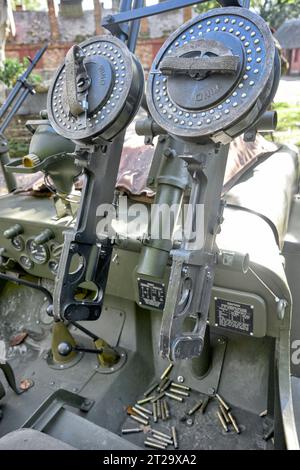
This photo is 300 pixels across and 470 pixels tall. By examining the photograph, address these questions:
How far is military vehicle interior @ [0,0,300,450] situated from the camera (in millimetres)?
1176

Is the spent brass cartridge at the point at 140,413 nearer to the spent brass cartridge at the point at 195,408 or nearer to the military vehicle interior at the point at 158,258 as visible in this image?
the military vehicle interior at the point at 158,258

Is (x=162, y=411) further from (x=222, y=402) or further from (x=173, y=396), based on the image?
(x=222, y=402)

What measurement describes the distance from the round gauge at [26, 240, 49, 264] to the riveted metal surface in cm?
104

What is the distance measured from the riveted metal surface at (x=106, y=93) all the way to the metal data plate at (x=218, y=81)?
14 centimetres

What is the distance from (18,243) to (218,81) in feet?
5.65

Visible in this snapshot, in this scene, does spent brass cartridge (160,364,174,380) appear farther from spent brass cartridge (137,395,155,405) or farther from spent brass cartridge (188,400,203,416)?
spent brass cartridge (188,400,203,416)

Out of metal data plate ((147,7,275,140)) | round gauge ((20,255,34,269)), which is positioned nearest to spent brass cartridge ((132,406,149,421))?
round gauge ((20,255,34,269))

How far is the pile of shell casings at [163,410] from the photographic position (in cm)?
203

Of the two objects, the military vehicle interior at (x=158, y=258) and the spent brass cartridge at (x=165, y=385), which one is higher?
the military vehicle interior at (x=158, y=258)

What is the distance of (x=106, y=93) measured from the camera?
4.35ft

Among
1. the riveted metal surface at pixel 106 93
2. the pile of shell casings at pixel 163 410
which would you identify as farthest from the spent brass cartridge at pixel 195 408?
the riveted metal surface at pixel 106 93

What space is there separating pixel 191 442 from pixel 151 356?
1.89 ft

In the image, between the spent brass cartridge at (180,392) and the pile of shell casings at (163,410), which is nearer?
the pile of shell casings at (163,410)

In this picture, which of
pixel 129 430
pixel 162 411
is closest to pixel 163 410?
pixel 162 411
